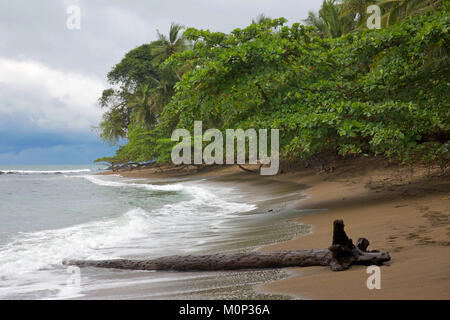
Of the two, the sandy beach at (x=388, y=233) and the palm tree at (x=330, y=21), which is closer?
the sandy beach at (x=388, y=233)

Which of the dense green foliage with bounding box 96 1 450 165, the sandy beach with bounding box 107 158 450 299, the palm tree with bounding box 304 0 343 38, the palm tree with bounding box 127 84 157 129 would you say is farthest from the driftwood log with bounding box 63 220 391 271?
the palm tree with bounding box 127 84 157 129

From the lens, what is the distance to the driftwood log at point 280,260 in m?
4.08

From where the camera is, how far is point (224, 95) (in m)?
11.5

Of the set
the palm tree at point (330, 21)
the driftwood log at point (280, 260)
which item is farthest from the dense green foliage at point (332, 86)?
the palm tree at point (330, 21)

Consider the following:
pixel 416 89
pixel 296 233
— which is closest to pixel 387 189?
pixel 416 89

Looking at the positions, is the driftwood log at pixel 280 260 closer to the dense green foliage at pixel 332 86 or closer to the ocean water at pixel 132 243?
the ocean water at pixel 132 243

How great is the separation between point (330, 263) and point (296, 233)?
272 centimetres

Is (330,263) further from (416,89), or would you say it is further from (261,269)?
(416,89)
